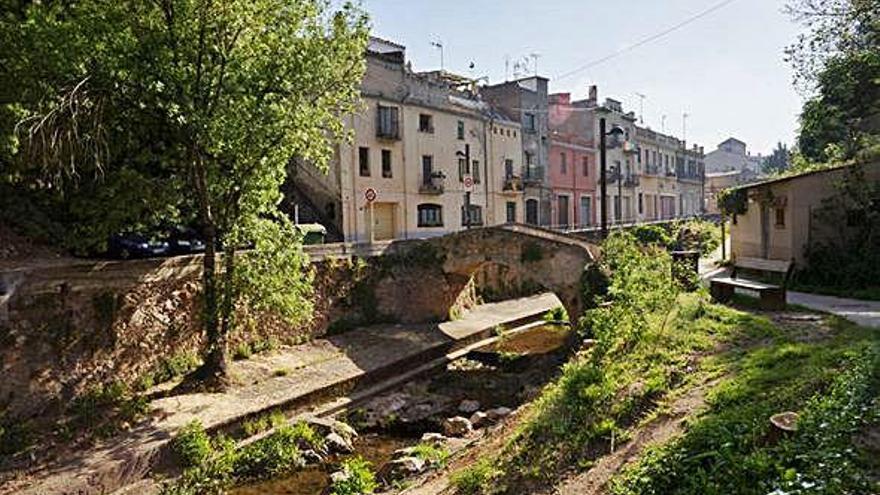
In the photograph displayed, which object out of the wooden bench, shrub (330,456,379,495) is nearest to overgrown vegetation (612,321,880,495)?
the wooden bench

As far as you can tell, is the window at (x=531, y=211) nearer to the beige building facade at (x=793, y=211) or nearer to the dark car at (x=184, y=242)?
the beige building facade at (x=793, y=211)

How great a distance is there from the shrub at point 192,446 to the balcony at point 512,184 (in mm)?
26158

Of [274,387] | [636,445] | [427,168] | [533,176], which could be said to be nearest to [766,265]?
[636,445]

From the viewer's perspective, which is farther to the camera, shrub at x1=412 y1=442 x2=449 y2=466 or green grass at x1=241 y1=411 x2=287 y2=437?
green grass at x1=241 y1=411 x2=287 y2=437

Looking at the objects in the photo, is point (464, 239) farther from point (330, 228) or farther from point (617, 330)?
point (617, 330)

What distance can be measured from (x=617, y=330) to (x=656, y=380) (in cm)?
266

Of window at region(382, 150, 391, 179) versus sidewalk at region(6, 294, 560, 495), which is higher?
window at region(382, 150, 391, 179)

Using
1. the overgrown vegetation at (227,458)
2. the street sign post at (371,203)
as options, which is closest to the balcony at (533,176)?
the street sign post at (371,203)

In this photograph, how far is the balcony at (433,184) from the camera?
99.8ft

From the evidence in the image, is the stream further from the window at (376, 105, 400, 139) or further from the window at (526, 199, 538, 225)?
the window at (526, 199, 538, 225)

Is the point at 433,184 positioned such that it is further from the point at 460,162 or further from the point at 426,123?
the point at 426,123

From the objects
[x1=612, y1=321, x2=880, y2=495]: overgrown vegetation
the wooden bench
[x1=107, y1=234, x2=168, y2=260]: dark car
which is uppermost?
[x1=107, y1=234, x2=168, y2=260]: dark car

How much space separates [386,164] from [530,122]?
41.8 ft

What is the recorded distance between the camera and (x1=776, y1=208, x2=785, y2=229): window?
59.7 feet
